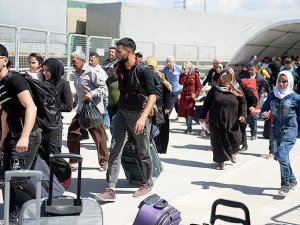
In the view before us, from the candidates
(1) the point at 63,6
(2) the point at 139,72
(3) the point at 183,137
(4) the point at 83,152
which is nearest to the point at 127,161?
(2) the point at 139,72

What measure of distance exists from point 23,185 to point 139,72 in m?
1.89

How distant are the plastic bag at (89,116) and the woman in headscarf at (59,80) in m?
0.61

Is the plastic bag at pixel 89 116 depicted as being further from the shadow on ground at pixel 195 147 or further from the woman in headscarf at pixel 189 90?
the woman in headscarf at pixel 189 90

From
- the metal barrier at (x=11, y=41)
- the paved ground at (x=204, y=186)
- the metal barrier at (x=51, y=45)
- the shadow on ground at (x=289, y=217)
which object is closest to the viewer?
the shadow on ground at (x=289, y=217)

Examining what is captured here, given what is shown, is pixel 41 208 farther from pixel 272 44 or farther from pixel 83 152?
pixel 272 44

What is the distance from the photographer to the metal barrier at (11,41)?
1237cm

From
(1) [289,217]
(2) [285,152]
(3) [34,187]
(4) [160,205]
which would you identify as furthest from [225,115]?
(3) [34,187]

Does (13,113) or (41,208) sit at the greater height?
(13,113)

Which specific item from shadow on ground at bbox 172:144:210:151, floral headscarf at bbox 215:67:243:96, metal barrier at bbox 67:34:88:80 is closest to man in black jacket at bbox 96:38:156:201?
floral headscarf at bbox 215:67:243:96

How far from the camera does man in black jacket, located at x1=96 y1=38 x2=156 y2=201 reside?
19.3 ft

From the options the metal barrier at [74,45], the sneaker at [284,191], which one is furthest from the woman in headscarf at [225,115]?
the metal barrier at [74,45]

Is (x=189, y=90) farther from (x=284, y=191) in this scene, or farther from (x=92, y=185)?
(x=284, y=191)

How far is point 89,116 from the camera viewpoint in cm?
724

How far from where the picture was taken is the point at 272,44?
2109cm
